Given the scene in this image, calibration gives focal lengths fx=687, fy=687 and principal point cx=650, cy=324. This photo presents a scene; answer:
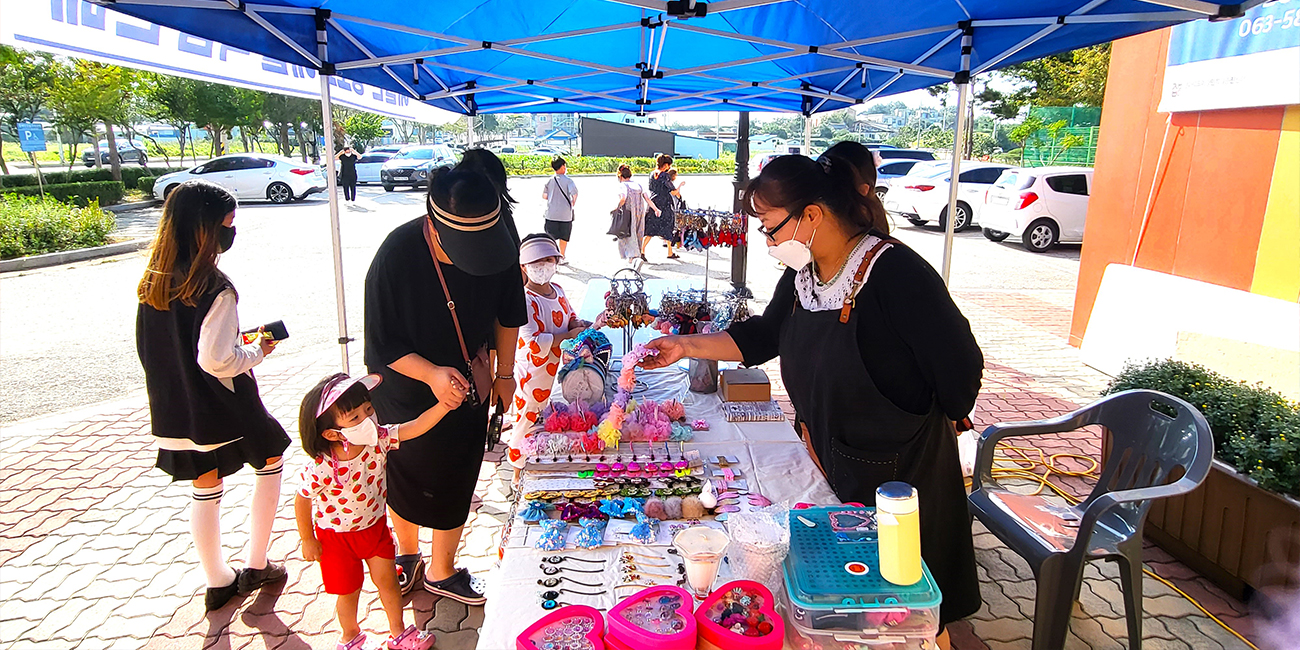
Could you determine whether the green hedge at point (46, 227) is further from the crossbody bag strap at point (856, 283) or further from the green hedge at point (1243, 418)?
the green hedge at point (1243, 418)

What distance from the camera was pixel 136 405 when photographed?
5336 mm

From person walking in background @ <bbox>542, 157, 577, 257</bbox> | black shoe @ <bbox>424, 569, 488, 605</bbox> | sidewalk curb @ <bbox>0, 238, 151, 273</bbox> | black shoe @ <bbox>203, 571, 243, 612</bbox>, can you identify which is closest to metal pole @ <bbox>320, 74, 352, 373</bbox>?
black shoe @ <bbox>203, 571, 243, 612</bbox>

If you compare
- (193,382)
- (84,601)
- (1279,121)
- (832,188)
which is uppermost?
(1279,121)

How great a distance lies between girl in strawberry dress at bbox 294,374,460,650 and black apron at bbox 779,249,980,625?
48.3 inches

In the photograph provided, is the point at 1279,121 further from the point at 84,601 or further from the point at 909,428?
the point at 84,601

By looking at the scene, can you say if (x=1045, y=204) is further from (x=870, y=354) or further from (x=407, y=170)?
(x=407, y=170)

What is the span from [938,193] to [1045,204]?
93.1 inches

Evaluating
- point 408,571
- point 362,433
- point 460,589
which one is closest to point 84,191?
point 408,571

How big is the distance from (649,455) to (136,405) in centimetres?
487

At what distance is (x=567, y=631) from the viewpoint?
4.89 feet

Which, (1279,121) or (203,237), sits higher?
(1279,121)

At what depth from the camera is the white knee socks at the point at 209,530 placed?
2811mm

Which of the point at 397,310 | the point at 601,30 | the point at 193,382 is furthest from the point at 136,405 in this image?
the point at 601,30

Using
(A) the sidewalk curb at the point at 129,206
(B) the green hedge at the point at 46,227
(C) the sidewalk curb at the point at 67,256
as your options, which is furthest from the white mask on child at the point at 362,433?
(A) the sidewalk curb at the point at 129,206
